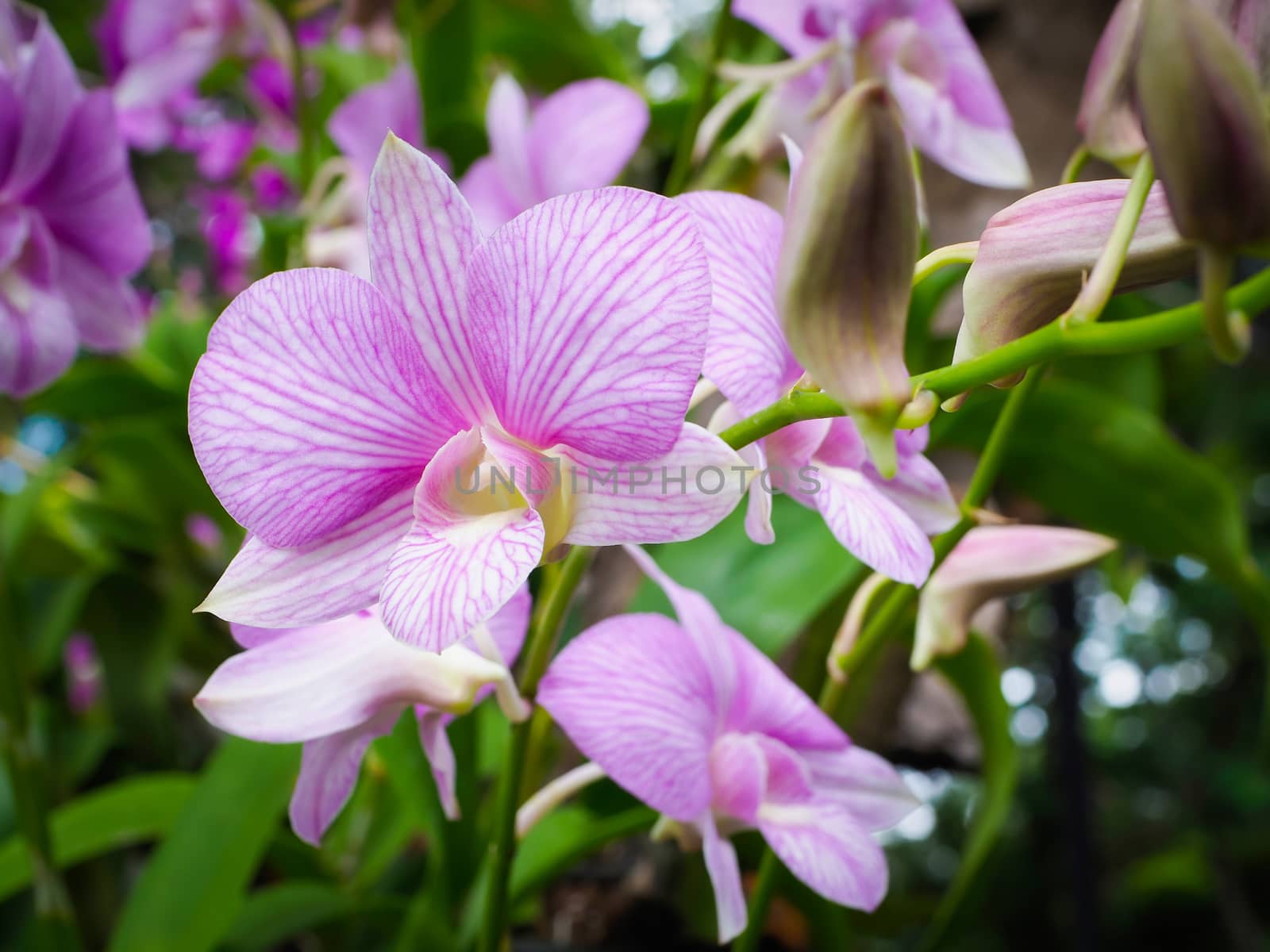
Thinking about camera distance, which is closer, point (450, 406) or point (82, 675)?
point (450, 406)

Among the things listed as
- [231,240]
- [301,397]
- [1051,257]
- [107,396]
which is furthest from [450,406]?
[231,240]

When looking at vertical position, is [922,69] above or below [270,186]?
above

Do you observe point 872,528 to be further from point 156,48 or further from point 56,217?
point 156,48

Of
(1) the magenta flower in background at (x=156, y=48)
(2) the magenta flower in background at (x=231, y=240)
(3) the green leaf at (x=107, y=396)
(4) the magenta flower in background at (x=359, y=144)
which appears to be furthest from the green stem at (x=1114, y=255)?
(2) the magenta flower in background at (x=231, y=240)

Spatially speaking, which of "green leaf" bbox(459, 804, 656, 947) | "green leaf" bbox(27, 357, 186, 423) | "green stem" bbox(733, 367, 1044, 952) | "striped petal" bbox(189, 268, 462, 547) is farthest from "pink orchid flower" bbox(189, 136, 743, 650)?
"green leaf" bbox(27, 357, 186, 423)

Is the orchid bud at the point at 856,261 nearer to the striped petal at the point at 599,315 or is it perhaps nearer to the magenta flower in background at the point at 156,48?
the striped petal at the point at 599,315
